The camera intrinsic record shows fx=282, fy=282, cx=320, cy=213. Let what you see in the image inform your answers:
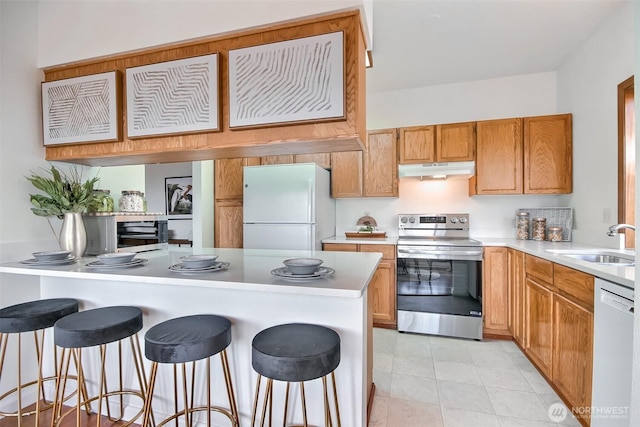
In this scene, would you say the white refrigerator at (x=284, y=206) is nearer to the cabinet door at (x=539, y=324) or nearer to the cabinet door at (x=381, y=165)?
the cabinet door at (x=381, y=165)

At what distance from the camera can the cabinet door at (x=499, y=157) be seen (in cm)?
290

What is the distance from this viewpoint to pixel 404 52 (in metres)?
2.71

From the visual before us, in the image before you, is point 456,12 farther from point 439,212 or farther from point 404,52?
point 439,212

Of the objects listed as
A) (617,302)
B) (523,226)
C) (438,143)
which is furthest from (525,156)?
(617,302)

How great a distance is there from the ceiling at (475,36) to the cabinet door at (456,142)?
63 centimetres

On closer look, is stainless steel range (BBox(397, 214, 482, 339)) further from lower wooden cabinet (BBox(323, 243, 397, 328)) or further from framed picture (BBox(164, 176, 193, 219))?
framed picture (BBox(164, 176, 193, 219))

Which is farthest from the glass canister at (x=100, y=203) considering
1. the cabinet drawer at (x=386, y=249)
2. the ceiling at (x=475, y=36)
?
the ceiling at (x=475, y=36)

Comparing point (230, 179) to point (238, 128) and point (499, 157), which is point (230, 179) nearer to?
point (238, 128)

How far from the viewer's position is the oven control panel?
10.8ft

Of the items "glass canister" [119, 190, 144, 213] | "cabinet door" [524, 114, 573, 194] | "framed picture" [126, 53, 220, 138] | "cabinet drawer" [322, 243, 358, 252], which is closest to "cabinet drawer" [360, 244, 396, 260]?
"cabinet drawer" [322, 243, 358, 252]

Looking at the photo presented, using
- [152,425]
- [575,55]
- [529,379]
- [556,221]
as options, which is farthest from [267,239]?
[575,55]

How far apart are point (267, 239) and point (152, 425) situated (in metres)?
1.72

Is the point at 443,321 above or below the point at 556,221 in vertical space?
below

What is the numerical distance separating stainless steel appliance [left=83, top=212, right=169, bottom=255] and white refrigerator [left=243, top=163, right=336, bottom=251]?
100 cm
